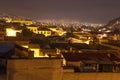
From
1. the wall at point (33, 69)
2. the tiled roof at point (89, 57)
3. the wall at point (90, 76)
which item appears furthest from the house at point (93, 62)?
the wall at point (33, 69)

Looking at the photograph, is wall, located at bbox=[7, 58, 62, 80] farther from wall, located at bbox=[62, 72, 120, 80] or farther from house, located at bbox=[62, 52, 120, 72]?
house, located at bbox=[62, 52, 120, 72]

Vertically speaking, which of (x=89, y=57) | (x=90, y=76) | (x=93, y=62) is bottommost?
(x=90, y=76)

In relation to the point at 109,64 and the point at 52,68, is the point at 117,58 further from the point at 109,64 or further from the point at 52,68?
the point at 52,68

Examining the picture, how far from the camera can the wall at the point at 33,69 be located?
1302 centimetres

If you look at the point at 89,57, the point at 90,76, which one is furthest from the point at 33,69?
the point at 89,57

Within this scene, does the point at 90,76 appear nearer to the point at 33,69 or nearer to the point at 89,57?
the point at 33,69

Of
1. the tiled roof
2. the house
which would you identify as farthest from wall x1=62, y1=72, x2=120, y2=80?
the tiled roof

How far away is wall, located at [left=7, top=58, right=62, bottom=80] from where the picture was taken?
42.7 feet

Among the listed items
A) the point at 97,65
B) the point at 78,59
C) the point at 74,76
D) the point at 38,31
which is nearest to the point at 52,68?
the point at 74,76

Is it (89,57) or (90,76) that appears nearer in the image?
(90,76)

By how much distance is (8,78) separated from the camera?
13102 millimetres

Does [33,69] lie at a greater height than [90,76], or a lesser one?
greater

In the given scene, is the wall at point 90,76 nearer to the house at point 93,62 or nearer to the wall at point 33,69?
the wall at point 33,69

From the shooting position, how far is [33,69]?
1325cm
